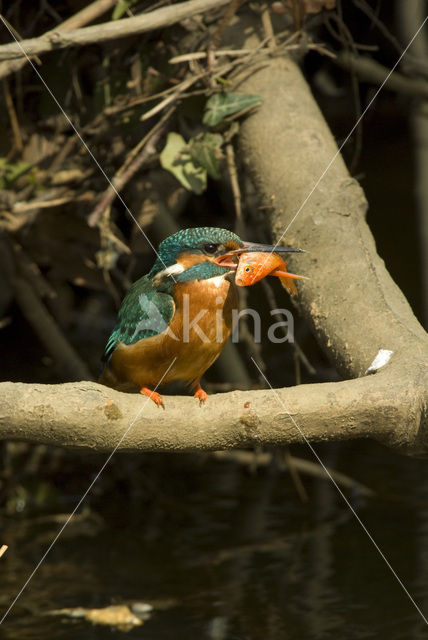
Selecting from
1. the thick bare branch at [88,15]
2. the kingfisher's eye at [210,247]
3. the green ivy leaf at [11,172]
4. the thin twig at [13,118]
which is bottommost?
the kingfisher's eye at [210,247]

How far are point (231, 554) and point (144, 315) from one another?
1425mm

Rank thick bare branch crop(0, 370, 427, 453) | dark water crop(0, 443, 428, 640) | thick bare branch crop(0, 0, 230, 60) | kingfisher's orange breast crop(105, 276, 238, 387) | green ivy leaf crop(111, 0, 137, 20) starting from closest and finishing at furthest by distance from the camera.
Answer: thick bare branch crop(0, 370, 427, 453)
kingfisher's orange breast crop(105, 276, 238, 387)
thick bare branch crop(0, 0, 230, 60)
dark water crop(0, 443, 428, 640)
green ivy leaf crop(111, 0, 137, 20)

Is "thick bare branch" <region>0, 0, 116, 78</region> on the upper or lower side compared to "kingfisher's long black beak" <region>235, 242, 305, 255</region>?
upper

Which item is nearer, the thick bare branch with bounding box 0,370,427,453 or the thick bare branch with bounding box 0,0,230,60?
the thick bare branch with bounding box 0,370,427,453

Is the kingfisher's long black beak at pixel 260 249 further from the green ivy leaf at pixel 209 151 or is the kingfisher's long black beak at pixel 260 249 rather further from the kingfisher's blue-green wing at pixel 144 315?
the green ivy leaf at pixel 209 151

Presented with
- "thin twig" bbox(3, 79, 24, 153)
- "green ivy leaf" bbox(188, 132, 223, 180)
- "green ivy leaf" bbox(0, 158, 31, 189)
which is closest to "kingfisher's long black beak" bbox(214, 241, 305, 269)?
"green ivy leaf" bbox(188, 132, 223, 180)

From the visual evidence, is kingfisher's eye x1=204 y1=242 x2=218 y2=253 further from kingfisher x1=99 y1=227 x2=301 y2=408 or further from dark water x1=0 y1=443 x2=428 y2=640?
dark water x1=0 y1=443 x2=428 y2=640

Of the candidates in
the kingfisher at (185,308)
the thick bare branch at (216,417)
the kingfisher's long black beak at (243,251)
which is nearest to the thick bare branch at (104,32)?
the kingfisher at (185,308)

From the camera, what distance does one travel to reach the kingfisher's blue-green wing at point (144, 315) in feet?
7.21

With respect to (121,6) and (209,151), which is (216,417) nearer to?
(209,151)

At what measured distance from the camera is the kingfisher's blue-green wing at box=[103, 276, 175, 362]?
2197 millimetres

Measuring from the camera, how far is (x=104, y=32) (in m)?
2.49

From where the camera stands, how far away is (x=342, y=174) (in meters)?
2.51

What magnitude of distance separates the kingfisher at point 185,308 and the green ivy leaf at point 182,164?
685 millimetres
